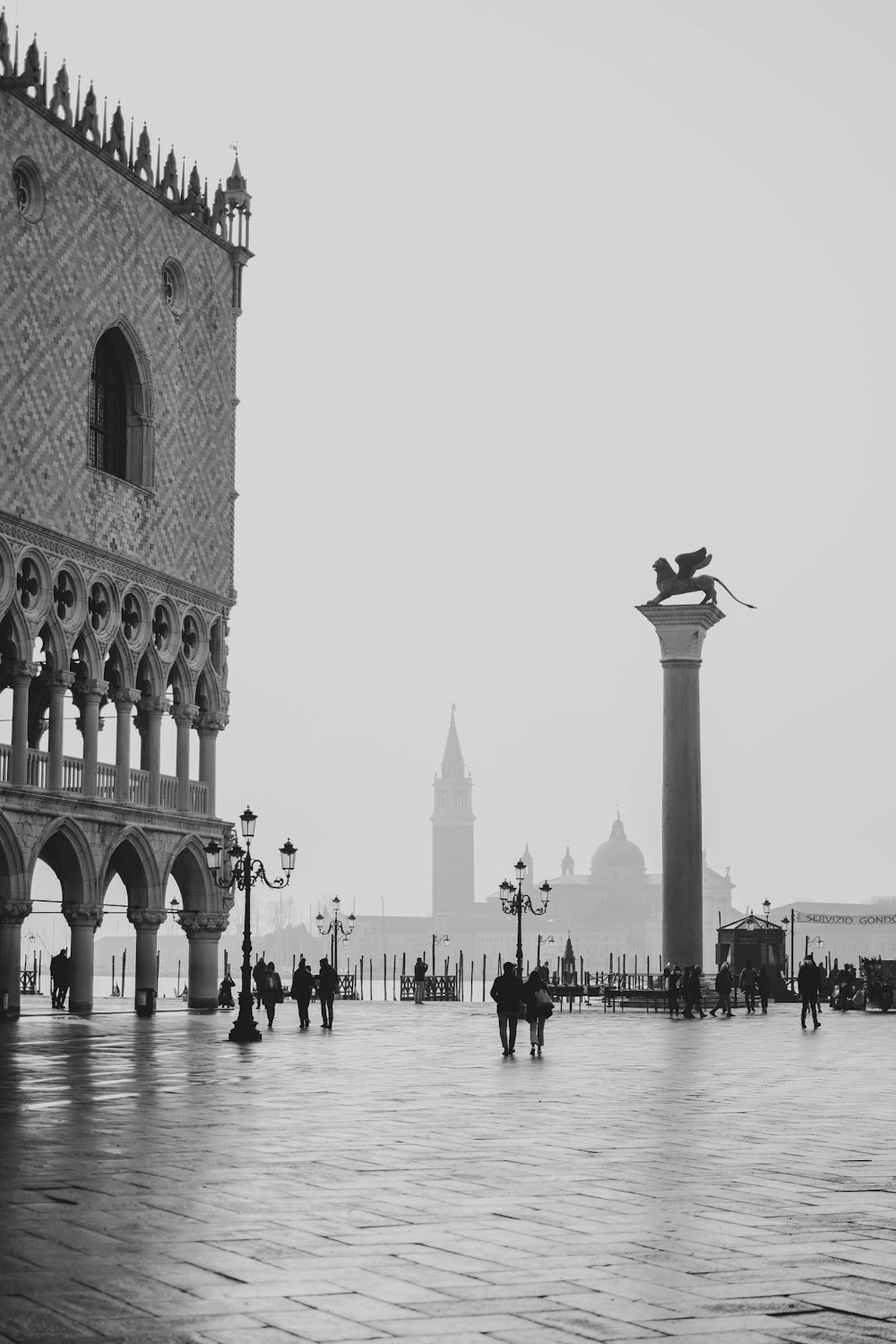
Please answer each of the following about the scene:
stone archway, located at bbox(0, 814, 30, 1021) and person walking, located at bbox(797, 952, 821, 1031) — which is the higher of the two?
stone archway, located at bbox(0, 814, 30, 1021)

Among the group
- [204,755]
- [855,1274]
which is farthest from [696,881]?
[855,1274]

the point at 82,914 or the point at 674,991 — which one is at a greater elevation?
the point at 82,914

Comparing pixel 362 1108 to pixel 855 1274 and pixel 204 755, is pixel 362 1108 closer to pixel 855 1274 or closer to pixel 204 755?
pixel 855 1274

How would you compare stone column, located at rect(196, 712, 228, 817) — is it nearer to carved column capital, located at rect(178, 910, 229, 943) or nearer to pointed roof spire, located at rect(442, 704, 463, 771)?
carved column capital, located at rect(178, 910, 229, 943)

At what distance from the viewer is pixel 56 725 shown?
27156 millimetres

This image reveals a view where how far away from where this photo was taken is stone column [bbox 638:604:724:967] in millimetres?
31484

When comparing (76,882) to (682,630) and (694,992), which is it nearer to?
(694,992)

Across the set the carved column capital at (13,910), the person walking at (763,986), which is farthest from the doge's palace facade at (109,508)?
the person walking at (763,986)

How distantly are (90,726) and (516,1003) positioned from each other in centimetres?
1166

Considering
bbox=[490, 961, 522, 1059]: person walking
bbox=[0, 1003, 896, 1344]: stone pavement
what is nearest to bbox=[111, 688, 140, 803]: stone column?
bbox=[490, 961, 522, 1059]: person walking

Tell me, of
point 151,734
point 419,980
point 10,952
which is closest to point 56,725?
point 10,952

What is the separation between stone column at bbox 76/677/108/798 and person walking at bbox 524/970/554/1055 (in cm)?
1067

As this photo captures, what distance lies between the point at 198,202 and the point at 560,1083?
21266 mm

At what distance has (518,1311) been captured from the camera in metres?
5.58
